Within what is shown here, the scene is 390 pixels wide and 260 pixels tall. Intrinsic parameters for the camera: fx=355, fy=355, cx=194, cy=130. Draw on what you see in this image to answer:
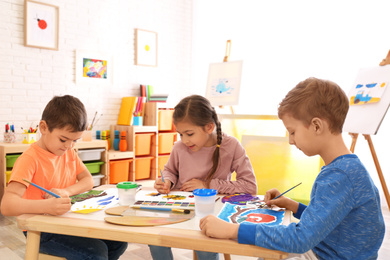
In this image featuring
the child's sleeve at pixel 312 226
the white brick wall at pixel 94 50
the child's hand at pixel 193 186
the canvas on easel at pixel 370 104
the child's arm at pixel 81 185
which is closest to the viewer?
the child's sleeve at pixel 312 226

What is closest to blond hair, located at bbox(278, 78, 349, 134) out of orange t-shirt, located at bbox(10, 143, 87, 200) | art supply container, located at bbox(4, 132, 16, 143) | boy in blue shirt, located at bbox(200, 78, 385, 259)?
boy in blue shirt, located at bbox(200, 78, 385, 259)

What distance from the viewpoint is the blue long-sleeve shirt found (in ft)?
2.93

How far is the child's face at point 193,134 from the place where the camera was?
1.68m

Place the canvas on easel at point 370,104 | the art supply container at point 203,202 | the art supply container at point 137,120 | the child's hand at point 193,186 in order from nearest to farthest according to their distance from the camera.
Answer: the art supply container at point 203,202, the child's hand at point 193,186, the canvas on easel at point 370,104, the art supply container at point 137,120

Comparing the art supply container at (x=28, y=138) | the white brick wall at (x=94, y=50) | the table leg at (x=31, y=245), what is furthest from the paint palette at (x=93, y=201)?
the white brick wall at (x=94, y=50)

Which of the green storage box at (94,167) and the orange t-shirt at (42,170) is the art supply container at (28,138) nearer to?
the green storage box at (94,167)

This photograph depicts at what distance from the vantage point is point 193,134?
1688 mm

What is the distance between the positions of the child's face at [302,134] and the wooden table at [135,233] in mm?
235

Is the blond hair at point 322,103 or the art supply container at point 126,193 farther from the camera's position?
the art supply container at point 126,193

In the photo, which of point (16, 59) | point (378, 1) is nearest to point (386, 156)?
point (378, 1)

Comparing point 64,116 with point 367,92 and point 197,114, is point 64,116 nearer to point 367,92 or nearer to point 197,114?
point 197,114

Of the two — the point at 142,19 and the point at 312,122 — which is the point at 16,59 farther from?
the point at 312,122

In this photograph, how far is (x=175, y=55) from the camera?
17.7 ft

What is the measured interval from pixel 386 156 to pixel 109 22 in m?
3.63
